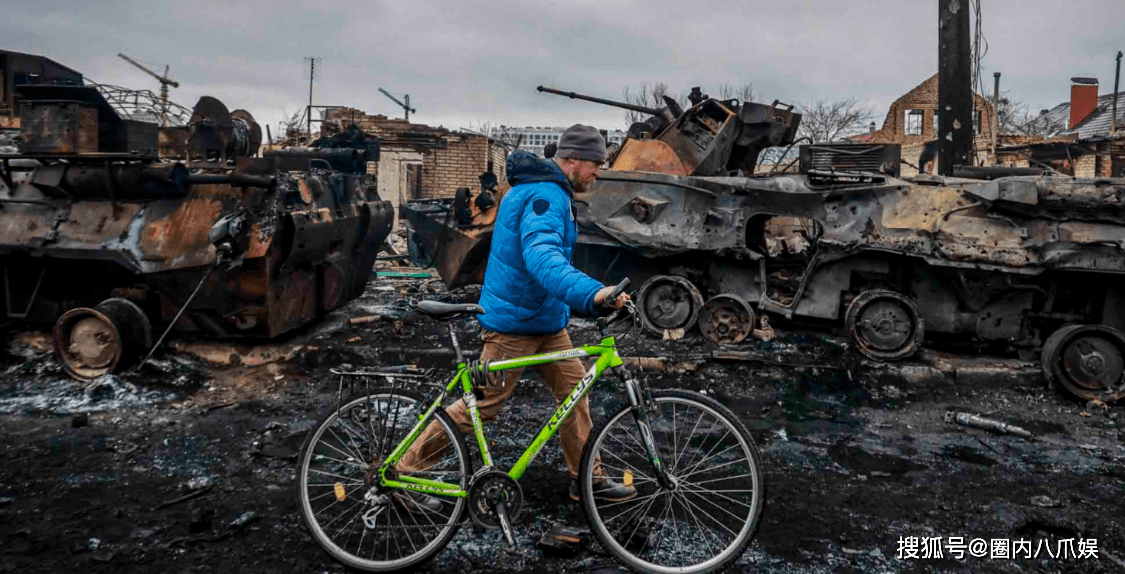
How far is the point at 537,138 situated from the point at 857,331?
75.3 m

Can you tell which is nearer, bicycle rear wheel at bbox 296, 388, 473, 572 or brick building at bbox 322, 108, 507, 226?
bicycle rear wheel at bbox 296, 388, 473, 572

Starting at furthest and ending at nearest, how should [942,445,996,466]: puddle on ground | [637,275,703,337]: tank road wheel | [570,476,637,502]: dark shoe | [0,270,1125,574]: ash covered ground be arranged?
[637,275,703,337]: tank road wheel < [942,445,996,466]: puddle on ground < [0,270,1125,574]: ash covered ground < [570,476,637,502]: dark shoe

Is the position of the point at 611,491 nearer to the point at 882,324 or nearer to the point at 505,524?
the point at 505,524

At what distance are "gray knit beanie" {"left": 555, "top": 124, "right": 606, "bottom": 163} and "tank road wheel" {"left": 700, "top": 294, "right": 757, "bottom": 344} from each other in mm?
4816

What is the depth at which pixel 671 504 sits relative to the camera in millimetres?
3463

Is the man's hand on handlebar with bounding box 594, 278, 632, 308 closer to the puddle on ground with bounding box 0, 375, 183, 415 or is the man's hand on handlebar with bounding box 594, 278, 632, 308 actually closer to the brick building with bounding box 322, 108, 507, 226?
the puddle on ground with bounding box 0, 375, 183, 415

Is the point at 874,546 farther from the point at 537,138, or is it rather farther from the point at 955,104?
the point at 537,138

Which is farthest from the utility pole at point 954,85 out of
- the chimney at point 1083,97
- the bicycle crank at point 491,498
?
the chimney at point 1083,97

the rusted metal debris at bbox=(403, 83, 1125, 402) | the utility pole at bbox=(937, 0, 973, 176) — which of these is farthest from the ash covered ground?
the utility pole at bbox=(937, 0, 973, 176)

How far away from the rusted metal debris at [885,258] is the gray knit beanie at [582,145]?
4713 millimetres

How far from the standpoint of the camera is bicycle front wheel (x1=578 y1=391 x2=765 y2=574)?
311 cm

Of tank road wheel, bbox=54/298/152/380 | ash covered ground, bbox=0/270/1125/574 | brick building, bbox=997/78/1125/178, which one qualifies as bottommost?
ash covered ground, bbox=0/270/1125/574

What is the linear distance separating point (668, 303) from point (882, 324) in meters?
2.09

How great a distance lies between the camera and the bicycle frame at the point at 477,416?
328 cm
